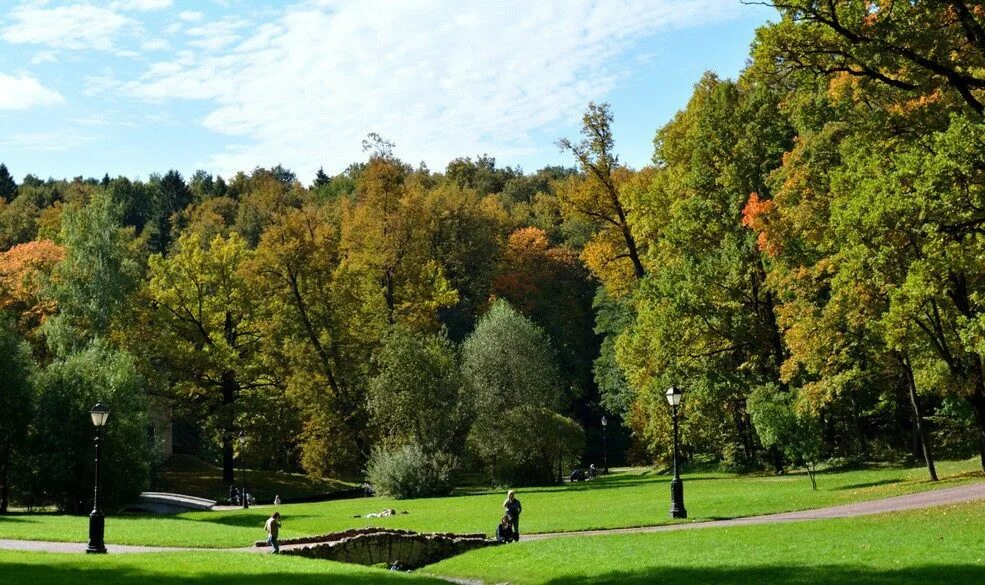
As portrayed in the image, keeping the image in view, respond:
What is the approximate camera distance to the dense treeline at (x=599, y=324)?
1298 inches

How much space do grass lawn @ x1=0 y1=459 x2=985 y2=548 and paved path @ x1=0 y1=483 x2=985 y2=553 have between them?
0.93 m

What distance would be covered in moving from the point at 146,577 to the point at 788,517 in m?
16.9

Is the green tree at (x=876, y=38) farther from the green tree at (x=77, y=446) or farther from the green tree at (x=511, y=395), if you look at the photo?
the green tree at (x=511, y=395)

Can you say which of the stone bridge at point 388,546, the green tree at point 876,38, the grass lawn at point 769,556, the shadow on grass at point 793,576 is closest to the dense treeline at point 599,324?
the green tree at point 876,38

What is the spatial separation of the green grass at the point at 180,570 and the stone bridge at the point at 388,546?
11.8 feet

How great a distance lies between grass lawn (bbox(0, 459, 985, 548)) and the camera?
30828mm

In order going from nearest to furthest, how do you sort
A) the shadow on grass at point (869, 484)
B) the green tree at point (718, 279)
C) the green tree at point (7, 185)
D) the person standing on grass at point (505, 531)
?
the person standing on grass at point (505, 531) < the shadow on grass at point (869, 484) < the green tree at point (718, 279) < the green tree at point (7, 185)

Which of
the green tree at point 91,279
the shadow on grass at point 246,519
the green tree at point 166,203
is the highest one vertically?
the green tree at point 166,203

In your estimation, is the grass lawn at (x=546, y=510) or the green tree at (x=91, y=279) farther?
the green tree at (x=91, y=279)

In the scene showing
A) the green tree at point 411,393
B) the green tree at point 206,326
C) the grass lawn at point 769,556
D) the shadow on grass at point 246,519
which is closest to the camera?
the grass lawn at point 769,556

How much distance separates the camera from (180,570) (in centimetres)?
2094

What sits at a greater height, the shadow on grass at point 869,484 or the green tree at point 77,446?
the green tree at point 77,446

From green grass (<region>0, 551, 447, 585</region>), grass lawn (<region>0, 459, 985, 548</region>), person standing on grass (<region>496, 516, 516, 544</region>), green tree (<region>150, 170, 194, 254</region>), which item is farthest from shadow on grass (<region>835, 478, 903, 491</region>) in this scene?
green tree (<region>150, 170, 194, 254</region>)

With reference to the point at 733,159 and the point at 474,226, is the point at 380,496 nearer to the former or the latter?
the point at 733,159
